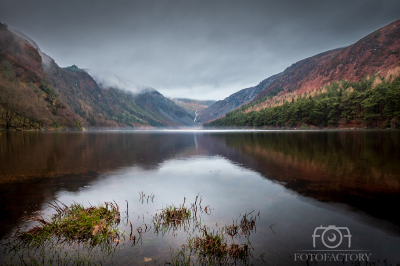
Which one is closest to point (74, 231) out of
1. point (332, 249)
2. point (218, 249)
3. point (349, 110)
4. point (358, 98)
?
point (218, 249)

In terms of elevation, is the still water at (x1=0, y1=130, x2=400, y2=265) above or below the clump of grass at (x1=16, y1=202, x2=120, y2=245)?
below

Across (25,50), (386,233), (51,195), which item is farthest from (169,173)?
(25,50)

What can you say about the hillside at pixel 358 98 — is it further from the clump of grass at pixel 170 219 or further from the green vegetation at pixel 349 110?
the clump of grass at pixel 170 219

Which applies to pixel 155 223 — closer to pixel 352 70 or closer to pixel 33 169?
pixel 33 169

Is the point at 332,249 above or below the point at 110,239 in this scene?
below

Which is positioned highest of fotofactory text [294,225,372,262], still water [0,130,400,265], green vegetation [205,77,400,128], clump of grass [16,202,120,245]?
green vegetation [205,77,400,128]

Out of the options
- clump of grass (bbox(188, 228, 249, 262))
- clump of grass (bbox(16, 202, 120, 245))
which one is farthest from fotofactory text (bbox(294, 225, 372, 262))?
clump of grass (bbox(16, 202, 120, 245))

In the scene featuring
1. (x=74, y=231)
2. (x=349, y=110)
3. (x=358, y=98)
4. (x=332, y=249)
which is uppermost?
(x=358, y=98)

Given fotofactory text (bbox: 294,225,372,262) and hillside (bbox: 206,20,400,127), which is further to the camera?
hillside (bbox: 206,20,400,127)

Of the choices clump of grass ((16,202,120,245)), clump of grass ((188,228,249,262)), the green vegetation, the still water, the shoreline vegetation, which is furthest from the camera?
the green vegetation

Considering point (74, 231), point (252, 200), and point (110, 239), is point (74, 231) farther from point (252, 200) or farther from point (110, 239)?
point (252, 200)

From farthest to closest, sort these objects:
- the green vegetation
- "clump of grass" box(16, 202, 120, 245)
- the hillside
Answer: the hillside, the green vegetation, "clump of grass" box(16, 202, 120, 245)

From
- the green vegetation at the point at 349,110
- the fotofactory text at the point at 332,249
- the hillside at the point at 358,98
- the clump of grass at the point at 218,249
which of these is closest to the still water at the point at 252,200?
the fotofactory text at the point at 332,249

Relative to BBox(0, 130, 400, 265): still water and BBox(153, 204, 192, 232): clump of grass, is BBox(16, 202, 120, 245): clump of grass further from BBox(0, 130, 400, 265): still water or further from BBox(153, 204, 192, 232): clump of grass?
BBox(153, 204, 192, 232): clump of grass
